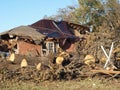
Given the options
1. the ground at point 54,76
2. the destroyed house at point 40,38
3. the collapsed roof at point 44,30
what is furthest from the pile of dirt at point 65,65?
the collapsed roof at point 44,30

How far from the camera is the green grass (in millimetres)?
13594

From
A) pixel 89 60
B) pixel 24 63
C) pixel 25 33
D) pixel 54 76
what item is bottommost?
pixel 54 76

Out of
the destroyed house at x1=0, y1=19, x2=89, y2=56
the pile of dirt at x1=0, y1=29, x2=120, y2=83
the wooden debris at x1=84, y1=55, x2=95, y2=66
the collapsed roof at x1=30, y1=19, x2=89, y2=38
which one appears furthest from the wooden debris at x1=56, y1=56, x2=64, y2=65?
the collapsed roof at x1=30, y1=19, x2=89, y2=38

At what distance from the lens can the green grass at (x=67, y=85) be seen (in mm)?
13594

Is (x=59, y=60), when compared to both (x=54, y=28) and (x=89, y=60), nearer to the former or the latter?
(x=89, y=60)

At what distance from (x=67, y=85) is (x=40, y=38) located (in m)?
13.4

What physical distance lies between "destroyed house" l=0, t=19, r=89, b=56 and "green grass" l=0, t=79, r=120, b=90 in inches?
383

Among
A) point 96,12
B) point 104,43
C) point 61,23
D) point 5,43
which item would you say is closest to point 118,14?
point 96,12

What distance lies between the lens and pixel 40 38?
27.3 metres

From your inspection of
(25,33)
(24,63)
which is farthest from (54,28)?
(24,63)

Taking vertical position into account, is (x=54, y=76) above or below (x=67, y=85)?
above

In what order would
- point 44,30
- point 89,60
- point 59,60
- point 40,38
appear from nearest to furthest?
point 59,60 < point 89,60 < point 40,38 < point 44,30

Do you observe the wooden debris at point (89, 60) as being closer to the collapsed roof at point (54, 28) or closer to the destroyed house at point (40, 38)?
the destroyed house at point (40, 38)

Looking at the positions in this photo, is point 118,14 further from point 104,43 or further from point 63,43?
point 104,43
